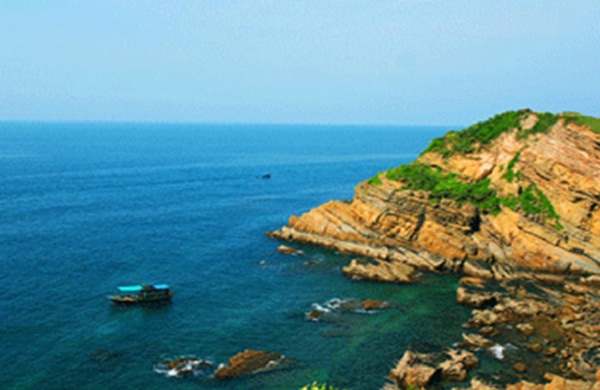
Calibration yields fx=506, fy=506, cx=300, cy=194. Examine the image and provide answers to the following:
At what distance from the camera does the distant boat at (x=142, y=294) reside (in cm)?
6242

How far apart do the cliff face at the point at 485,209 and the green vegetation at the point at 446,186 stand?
0.16 m

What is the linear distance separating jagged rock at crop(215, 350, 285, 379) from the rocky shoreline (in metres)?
11.8

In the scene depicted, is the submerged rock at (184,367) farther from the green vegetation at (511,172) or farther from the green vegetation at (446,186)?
the green vegetation at (511,172)

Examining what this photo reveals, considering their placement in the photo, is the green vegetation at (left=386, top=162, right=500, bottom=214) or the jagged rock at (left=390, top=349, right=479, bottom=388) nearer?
the jagged rock at (left=390, top=349, right=479, bottom=388)

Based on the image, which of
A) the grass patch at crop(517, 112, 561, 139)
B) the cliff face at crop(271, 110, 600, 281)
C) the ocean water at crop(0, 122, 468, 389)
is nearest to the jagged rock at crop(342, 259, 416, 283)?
the cliff face at crop(271, 110, 600, 281)

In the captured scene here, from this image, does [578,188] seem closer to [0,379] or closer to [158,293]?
[158,293]

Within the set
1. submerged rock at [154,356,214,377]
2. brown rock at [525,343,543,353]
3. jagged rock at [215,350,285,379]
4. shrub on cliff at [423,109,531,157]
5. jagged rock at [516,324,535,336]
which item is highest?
shrub on cliff at [423,109,531,157]

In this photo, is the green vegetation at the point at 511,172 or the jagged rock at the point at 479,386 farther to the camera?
the green vegetation at the point at 511,172

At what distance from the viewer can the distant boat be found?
62416 mm

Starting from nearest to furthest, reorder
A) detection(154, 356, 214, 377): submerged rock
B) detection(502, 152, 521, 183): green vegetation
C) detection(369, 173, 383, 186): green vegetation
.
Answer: detection(154, 356, 214, 377): submerged rock < detection(502, 152, 521, 183): green vegetation < detection(369, 173, 383, 186): green vegetation

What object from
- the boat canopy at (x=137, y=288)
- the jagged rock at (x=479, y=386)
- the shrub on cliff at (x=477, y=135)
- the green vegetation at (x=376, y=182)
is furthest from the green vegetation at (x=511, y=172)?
the boat canopy at (x=137, y=288)

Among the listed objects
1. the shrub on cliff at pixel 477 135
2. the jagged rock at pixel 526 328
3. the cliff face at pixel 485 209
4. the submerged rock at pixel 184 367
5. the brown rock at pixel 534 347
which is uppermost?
the shrub on cliff at pixel 477 135

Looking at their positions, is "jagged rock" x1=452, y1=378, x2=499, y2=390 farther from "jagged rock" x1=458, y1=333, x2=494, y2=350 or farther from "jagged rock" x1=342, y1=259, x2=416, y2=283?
"jagged rock" x1=342, y1=259, x2=416, y2=283

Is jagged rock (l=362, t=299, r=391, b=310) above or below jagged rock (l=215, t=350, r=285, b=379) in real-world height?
above
